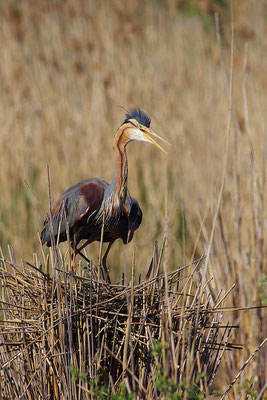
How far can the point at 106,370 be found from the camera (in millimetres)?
2121

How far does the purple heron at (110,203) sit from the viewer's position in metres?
2.46

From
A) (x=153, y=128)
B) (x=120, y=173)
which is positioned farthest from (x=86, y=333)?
(x=153, y=128)

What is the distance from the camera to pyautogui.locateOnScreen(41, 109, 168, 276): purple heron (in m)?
2.46

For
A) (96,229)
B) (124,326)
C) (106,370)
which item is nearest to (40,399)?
(106,370)

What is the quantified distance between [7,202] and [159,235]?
143cm

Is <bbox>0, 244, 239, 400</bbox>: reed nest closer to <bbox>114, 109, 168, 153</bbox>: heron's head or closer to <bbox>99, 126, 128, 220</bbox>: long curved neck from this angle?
<bbox>99, 126, 128, 220</bbox>: long curved neck

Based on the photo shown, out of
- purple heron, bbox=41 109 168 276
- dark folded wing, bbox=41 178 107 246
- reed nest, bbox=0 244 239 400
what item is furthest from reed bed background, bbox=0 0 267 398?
reed nest, bbox=0 244 239 400

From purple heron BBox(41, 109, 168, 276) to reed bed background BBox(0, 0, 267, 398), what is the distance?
889mm

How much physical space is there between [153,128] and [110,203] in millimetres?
3027

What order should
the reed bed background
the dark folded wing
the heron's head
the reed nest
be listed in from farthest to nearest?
the reed bed background → the dark folded wing → the heron's head → the reed nest

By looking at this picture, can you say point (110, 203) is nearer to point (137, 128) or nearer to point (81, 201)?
point (81, 201)

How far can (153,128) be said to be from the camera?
5453 millimetres

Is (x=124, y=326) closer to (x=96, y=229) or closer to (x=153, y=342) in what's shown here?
(x=153, y=342)

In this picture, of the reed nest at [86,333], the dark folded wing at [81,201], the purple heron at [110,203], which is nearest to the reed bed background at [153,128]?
the purple heron at [110,203]
